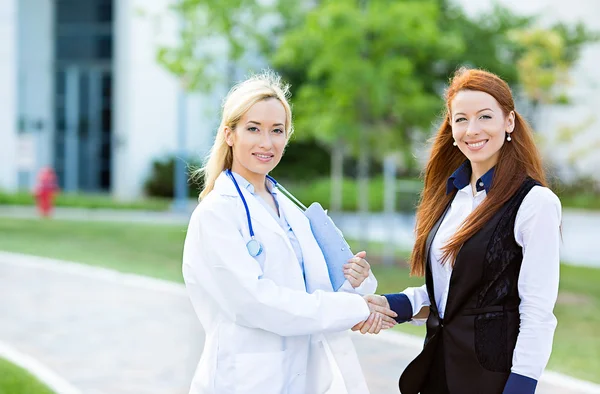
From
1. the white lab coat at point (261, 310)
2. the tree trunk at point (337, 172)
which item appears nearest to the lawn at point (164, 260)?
the tree trunk at point (337, 172)

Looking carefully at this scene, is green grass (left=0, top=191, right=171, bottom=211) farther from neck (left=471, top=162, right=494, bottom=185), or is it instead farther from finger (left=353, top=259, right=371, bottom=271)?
neck (left=471, top=162, right=494, bottom=185)

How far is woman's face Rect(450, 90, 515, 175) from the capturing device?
9.22 feet

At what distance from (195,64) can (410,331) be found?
1020 centimetres

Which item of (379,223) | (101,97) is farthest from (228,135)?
(101,97)

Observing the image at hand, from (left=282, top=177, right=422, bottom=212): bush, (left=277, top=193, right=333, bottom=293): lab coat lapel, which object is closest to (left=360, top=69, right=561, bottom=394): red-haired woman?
(left=277, top=193, right=333, bottom=293): lab coat lapel

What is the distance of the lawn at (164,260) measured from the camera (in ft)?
28.0

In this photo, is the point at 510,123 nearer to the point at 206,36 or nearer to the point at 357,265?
the point at 357,265

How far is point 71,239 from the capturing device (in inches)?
664

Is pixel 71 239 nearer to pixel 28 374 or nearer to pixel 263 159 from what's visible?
pixel 28 374

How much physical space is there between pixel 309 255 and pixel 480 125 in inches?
27.1

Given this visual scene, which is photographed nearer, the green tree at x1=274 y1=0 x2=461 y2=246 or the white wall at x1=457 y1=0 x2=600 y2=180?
the green tree at x1=274 y1=0 x2=461 y2=246

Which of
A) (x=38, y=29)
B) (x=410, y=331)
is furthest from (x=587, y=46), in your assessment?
(x=410, y=331)

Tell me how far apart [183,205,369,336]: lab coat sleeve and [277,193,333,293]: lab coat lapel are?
4.1 inches

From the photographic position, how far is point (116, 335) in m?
8.17
